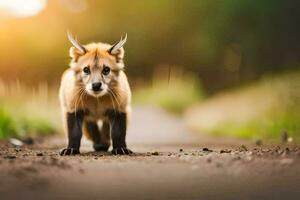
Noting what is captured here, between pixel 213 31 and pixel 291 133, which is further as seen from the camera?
pixel 213 31

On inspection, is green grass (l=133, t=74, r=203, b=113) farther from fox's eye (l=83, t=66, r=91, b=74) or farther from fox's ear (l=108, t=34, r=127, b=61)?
fox's eye (l=83, t=66, r=91, b=74)

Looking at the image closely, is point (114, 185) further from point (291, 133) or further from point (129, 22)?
point (129, 22)

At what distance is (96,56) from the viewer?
9398mm

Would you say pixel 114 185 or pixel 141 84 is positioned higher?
pixel 141 84

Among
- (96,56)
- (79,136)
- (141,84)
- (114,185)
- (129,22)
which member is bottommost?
(114,185)

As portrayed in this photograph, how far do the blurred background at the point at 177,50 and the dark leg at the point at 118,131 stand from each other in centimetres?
570

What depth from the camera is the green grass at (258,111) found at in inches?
531

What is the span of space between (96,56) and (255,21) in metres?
9.01

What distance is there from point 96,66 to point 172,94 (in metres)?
12.1

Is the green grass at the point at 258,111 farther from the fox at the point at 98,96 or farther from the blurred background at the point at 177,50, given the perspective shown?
the fox at the point at 98,96

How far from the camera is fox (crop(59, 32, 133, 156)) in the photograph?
937 cm

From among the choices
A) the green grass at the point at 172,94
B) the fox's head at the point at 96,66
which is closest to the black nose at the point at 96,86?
the fox's head at the point at 96,66

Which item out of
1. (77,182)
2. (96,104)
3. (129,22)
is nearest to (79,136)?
(96,104)

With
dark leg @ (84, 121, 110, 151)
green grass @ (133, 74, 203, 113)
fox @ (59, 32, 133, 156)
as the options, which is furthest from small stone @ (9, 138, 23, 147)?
green grass @ (133, 74, 203, 113)
